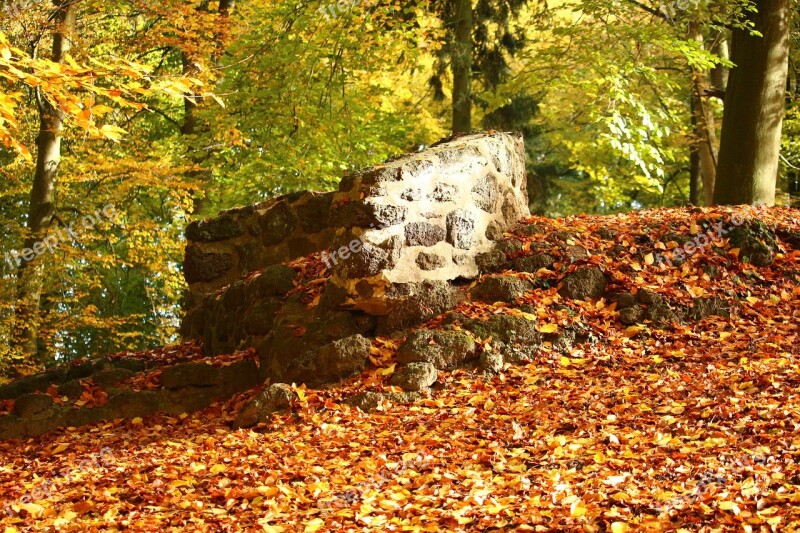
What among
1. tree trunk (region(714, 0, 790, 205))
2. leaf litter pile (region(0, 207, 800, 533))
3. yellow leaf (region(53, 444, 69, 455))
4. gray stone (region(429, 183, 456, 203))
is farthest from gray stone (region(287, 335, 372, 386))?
tree trunk (region(714, 0, 790, 205))

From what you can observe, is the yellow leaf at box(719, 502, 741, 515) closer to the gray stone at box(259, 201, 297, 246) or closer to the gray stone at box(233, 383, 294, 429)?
the gray stone at box(233, 383, 294, 429)

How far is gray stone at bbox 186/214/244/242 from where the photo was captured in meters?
9.26

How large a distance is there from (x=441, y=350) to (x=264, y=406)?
1305 mm

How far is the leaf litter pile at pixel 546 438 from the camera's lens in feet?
12.8

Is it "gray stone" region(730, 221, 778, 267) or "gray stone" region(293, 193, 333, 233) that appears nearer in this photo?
"gray stone" region(730, 221, 778, 267)

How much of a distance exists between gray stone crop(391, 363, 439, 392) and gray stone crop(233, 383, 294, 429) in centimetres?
74

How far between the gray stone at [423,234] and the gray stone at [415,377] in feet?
3.63

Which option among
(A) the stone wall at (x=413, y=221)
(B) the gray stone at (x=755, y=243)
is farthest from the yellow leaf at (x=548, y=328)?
(B) the gray stone at (x=755, y=243)

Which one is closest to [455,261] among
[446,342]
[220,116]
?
[446,342]

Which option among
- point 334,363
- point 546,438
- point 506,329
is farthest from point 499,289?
point 546,438

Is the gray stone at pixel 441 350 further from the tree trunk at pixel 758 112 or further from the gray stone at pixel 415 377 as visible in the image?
the tree trunk at pixel 758 112

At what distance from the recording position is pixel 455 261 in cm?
695

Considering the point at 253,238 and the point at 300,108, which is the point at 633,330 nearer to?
the point at 253,238

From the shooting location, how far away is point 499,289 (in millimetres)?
6812
